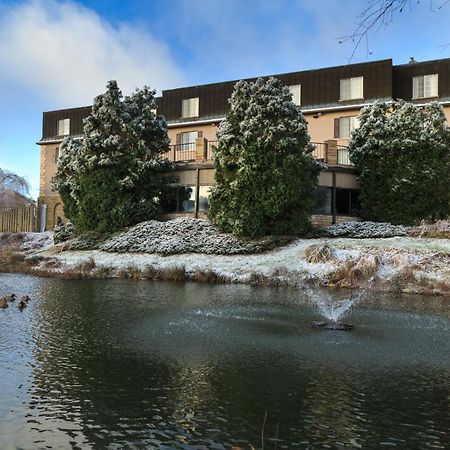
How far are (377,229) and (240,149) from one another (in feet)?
24.4

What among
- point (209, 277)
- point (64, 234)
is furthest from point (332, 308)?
point (64, 234)

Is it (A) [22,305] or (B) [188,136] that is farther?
(B) [188,136]

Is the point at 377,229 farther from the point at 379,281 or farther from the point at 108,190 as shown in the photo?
the point at 108,190

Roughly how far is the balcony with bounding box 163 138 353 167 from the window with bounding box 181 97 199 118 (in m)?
3.72

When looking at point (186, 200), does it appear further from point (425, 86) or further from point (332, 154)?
point (425, 86)

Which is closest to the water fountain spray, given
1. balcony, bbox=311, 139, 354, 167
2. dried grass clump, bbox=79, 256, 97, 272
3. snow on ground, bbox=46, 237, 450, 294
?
snow on ground, bbox=46, 237, 450, 294

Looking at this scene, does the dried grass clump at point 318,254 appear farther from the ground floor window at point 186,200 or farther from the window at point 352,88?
the window at point 352,88

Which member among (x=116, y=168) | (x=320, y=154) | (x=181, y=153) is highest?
(x=181, y=153)

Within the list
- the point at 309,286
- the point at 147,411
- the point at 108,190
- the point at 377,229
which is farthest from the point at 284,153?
the point at 147,411

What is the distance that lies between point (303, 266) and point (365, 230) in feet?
18.8

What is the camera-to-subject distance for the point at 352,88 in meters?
32.2

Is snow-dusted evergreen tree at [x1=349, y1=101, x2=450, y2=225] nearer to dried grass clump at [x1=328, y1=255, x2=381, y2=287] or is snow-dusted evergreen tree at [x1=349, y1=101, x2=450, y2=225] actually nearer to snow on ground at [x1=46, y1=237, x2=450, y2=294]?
snow on ground at [x1=46, y1=237, x2=450, y2=294]

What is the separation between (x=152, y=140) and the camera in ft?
95.1

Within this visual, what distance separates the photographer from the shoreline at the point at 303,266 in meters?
18.0
